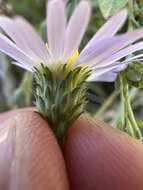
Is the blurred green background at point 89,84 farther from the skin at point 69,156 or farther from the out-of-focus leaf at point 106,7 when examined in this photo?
the skin at point 69,156

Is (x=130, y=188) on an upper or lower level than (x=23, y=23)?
lower

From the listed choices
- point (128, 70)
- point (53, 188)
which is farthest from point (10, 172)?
point (128, 70)

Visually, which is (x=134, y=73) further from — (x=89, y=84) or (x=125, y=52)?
(x=89, y=84)

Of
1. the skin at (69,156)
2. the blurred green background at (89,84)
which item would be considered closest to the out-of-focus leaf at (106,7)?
the blurred green background at (89,84)

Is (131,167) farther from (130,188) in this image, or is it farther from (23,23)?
(23,23)

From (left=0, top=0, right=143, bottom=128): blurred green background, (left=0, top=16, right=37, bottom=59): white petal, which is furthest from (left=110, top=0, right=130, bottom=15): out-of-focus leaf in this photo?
(left=0, top=16, right=37, bottom=59): white petal
